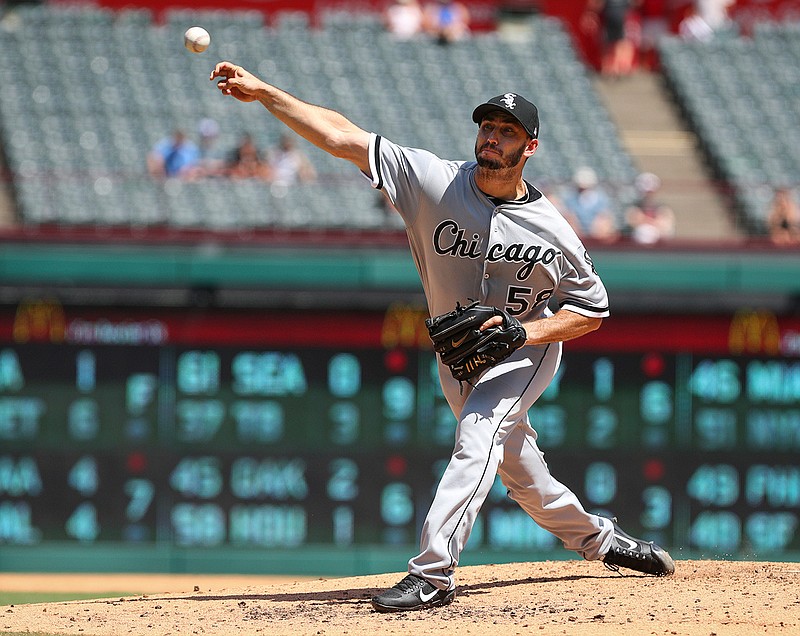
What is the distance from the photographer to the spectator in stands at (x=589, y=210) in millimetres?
11695

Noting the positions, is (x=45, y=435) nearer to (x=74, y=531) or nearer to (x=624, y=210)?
(x=74, y=531)

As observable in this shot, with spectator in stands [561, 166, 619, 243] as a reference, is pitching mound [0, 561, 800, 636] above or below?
below

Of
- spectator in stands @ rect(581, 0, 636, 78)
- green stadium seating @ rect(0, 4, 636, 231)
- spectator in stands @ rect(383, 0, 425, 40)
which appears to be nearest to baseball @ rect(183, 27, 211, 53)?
green stadium seating @ rect(0, 4, 636, 231)

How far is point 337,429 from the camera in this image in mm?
11055

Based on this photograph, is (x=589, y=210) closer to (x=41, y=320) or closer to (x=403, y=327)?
(x=403, y=327)

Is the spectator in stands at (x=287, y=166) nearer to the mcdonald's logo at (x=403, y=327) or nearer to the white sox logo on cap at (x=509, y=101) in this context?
the mcdonald's logo at (x=403, y=327)

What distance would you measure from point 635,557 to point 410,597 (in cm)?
138

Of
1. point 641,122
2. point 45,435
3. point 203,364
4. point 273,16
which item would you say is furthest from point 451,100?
point 45,435

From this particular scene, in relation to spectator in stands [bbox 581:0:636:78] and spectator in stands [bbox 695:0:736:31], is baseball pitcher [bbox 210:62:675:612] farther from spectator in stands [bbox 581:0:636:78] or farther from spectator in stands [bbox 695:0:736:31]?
spectator in stands [bbox 695:0:736:31]

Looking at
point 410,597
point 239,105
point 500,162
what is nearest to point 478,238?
point 500,162

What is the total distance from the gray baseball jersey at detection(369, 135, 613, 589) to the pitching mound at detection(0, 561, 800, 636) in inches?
14.0

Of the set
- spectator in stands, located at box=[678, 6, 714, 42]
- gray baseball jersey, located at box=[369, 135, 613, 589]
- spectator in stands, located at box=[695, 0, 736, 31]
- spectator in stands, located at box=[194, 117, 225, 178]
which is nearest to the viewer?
gray baseball jersey, located at box=[369, 135, 613, 589]

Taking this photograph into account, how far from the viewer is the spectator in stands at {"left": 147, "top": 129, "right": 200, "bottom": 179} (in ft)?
41.5

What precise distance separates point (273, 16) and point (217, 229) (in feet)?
22.4
